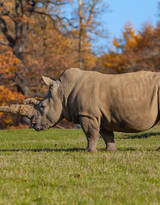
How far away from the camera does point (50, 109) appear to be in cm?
1026

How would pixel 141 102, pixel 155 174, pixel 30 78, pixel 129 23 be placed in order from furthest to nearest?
pixel 129 23 < pixel 30 78 < pixel 141 102 < pixel 155 174

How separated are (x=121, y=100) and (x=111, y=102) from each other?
26cm

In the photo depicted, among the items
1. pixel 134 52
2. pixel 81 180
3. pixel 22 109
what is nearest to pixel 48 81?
pixel 22 109

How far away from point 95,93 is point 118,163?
251 cm

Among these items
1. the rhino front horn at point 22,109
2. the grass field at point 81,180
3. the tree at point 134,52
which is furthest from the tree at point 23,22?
the grass field at point 81,180

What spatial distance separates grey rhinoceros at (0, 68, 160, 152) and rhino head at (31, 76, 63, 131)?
0.09ft

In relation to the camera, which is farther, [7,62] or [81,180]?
[7,62]

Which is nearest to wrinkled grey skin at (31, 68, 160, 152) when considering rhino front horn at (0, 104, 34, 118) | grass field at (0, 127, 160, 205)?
rhino front horn at (0, 104, 34, 118)

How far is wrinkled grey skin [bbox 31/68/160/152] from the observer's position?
951 cm

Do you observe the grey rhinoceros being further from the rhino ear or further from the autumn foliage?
the autumn foliage

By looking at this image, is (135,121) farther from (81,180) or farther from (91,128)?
(81,180)

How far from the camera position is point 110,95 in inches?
380

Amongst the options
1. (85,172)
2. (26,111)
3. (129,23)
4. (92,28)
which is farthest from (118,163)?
(129,23)

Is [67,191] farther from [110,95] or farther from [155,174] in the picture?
[110,95]
